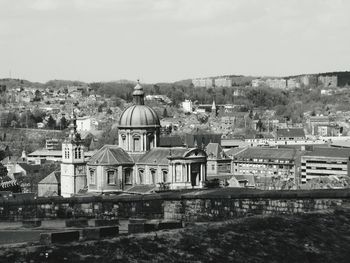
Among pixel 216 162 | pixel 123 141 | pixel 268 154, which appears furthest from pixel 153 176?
pixel 268 154

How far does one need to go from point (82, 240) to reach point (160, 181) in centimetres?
4911

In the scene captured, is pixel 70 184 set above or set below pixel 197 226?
below

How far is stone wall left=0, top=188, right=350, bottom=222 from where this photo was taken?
18.2m

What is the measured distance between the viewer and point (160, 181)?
60906 millimetres

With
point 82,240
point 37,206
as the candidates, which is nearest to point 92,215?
point 37,206

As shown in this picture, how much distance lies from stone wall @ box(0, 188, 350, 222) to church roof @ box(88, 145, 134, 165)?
4320cm

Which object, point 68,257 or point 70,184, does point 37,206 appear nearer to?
point 68,257

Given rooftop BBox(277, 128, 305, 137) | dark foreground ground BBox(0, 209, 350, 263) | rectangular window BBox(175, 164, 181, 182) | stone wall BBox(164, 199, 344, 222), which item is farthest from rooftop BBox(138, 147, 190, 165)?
rooftop BBox(277, 128, 305, 137)

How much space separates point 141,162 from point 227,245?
49.5m

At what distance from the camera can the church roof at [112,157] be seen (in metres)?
62.2

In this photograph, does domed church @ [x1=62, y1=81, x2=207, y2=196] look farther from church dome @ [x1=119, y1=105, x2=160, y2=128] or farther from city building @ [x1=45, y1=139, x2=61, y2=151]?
A: city building @ [x1=45, y1=139, x2=61, y2=151]

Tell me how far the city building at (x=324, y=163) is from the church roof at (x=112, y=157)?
162 ft

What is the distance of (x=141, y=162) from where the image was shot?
62.1 m

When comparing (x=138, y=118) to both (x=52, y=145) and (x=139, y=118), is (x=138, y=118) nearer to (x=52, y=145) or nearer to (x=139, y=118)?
(x=139, y=118)
